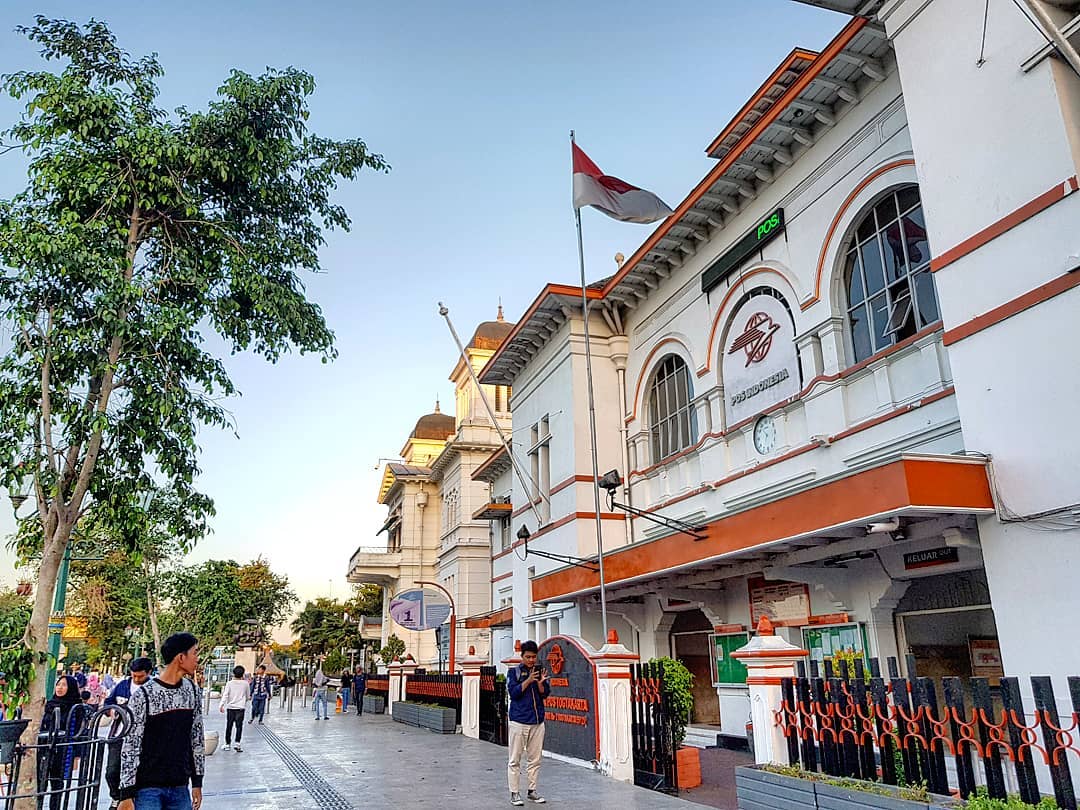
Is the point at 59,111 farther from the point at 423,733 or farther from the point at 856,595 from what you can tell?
the point at 423,733

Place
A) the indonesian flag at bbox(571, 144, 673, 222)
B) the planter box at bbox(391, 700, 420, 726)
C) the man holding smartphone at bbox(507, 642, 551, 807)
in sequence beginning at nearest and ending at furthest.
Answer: the man holding smartphone at bbox(507, 642, 551, 807) < the indonesian flag at bbox(571, 144, 673, 222) < the planter box at bbox(391, 700, 420, 726)

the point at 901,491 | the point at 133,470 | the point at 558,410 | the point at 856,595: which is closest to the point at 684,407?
the point at 558,410

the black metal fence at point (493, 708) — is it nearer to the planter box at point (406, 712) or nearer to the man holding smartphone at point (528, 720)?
the planter box at point (406, 712)

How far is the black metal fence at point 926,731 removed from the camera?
5.36 meters

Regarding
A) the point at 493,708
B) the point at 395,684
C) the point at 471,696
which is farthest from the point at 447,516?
the point at 493,708

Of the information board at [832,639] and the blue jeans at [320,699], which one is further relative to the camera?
the blue jeans at [320,699]

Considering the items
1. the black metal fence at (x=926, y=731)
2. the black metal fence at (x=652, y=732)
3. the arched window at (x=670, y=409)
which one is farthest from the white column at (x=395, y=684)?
the black metal fence at (x=926, y=731)

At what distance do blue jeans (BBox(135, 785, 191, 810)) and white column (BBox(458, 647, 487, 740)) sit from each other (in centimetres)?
1316

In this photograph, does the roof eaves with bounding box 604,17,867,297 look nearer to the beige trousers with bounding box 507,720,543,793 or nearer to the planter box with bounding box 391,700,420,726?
the beige trousers with bounding box 507,720,543,793

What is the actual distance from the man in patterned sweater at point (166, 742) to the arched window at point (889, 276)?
33.8 feet

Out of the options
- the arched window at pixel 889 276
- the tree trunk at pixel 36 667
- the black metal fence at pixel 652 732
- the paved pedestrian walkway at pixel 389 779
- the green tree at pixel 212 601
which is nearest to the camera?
the tree trunk at pixel 36 667

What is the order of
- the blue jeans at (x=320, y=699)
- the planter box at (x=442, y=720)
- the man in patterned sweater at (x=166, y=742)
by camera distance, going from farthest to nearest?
the blue jeans at (x=320, y=699) < the planter box at (x=442, y=720) < the man in patterned sweater at (x=166, y=742)

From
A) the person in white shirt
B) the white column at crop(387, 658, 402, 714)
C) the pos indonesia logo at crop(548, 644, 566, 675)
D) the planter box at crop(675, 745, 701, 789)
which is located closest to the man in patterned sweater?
the planter box at crop(675, 745, 701, 789)

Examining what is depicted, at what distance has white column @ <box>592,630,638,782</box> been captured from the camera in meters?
10.8
